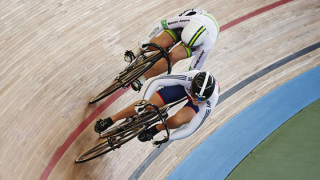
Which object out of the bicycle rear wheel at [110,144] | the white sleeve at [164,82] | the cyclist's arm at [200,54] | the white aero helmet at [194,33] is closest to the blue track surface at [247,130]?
the bicycle rear wheel at [110,144]

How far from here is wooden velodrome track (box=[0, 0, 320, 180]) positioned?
3378mm

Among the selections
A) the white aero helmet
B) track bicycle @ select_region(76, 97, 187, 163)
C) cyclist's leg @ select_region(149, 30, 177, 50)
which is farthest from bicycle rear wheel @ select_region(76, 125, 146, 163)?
cyclist's leg @ select_region(149, 30, 177, 50)

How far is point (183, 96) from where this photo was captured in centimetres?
335

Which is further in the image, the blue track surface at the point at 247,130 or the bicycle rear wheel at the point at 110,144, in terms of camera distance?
the blue track surface at the point at 247,130

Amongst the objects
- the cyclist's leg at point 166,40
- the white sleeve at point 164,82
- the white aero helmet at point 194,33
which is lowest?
the white sleeve at point 164,82

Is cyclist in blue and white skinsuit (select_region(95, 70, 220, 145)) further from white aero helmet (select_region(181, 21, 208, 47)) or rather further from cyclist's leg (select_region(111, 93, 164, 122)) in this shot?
white aero helmet (select_region(181, 21, 208, 47))

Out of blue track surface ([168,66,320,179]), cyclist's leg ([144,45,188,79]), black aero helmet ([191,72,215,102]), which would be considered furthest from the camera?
blue track surface ([168,66,320,179])

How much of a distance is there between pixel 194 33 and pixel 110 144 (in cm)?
127

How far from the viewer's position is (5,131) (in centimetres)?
325

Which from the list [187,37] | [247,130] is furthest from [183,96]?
[247,130]

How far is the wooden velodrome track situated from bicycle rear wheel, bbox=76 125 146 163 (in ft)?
0.53

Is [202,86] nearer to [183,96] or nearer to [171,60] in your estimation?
[183,96]

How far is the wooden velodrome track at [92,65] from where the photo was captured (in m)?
3.38

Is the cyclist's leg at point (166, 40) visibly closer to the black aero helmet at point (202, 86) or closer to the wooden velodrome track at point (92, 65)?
the wooden velodrome track at point (92, 65)
